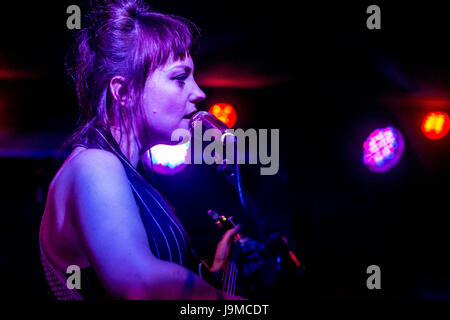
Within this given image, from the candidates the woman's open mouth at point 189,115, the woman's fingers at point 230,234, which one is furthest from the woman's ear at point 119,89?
the woman's fingers at point 230,234

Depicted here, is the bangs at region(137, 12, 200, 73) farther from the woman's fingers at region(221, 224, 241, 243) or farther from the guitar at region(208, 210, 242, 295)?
the woman's fingers at region(221, 224, 241, 243)

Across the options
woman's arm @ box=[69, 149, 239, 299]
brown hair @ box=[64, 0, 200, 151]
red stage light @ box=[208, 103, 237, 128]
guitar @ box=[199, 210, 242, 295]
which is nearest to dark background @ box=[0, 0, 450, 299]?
red stage light @ box=[208, 103, 237, 128]

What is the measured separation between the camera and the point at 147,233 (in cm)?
104

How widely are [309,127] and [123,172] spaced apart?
4.71 m

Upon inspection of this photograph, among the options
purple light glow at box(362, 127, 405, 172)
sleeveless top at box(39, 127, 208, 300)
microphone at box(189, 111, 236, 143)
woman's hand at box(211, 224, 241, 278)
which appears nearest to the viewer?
sleeveless top at box(39, 127, 208, 300)

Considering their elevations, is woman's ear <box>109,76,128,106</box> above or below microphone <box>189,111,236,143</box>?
above

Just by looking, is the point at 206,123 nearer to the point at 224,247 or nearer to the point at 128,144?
the point at 128,144

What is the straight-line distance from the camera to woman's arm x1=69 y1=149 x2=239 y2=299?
78 centimetres

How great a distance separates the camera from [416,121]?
5.00 m

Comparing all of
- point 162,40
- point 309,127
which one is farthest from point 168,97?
point 309,127

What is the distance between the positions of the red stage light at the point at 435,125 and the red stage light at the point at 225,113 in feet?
10.2

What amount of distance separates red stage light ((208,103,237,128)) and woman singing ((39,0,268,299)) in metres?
2.64

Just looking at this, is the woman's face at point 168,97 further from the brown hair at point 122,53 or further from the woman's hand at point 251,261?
the woman's hand at point 251,261

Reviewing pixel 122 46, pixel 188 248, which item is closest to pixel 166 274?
pixel 188 248
